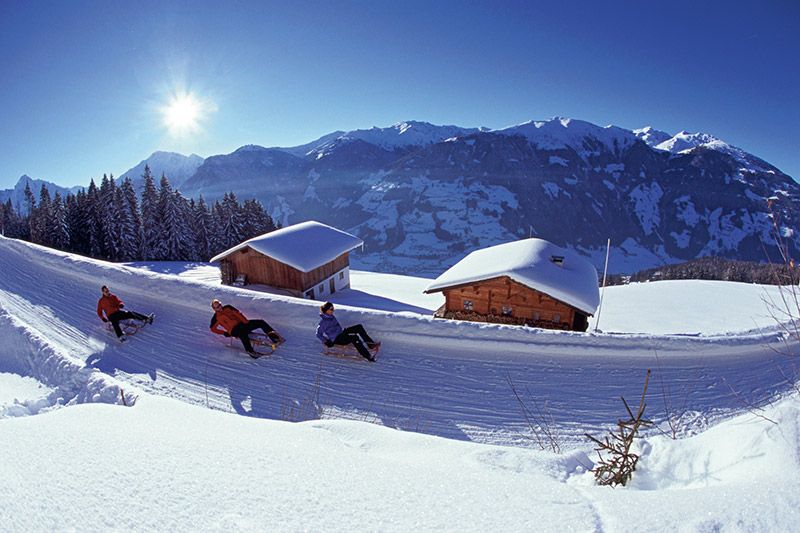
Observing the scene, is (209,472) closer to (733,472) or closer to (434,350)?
(733,472)

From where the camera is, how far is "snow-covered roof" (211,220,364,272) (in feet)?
70.4

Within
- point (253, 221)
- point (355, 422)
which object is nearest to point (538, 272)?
point (355, 422)

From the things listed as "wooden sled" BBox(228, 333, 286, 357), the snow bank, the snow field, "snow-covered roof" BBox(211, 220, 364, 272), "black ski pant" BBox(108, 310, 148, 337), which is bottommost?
the snow bank

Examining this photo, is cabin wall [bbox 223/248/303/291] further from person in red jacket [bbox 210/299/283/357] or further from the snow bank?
person in red jacket [bbox 210/299/283/357]

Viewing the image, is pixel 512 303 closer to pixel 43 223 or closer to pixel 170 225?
pixel 170 225

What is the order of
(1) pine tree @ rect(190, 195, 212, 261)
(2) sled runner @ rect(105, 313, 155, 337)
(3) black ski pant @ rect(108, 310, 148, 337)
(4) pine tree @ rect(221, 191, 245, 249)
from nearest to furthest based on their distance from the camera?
(3) black ski pant @ rect(108, 310, 148, 337), (2) sled runner @ rect(105, 313, 155, 337), (1) pine tree @ rect(190, 195, 212, 261), (4) pine tree @ rect(221, 191, 245, 249)

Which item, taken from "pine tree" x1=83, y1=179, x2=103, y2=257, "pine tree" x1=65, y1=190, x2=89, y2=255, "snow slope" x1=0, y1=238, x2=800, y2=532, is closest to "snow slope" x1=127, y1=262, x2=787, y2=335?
"snow slope" x1=0, y1=238, x2=800, y2=532

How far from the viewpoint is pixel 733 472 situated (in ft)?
7.68

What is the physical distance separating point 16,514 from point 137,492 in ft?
1.52

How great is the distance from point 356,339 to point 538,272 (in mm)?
8606

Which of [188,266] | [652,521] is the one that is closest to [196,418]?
[652,521]

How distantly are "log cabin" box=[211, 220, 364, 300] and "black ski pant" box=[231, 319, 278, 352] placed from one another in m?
12.8

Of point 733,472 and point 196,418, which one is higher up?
point 733,472

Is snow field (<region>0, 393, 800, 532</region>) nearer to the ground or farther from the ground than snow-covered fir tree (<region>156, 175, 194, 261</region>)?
nearer to the ground
